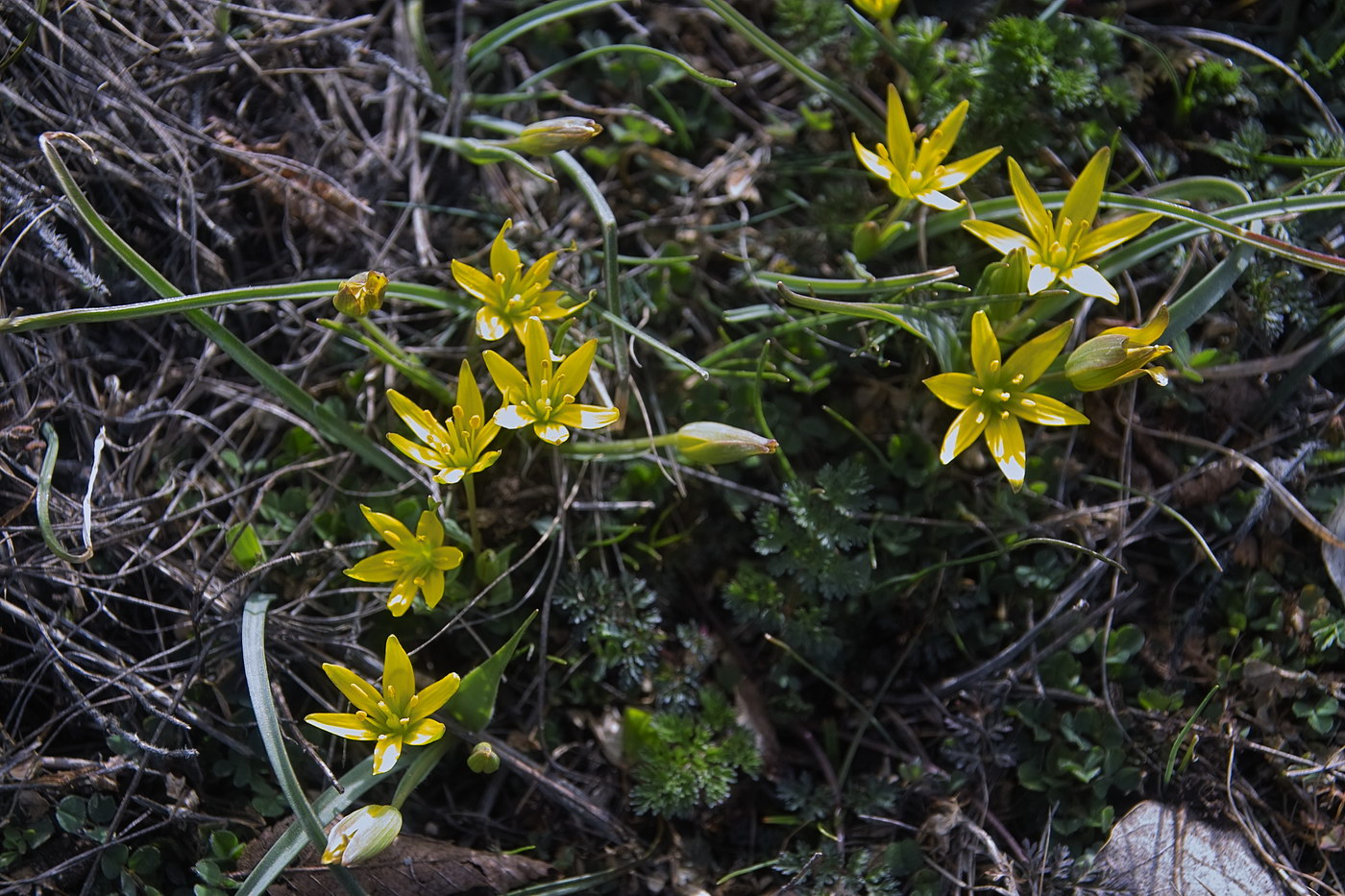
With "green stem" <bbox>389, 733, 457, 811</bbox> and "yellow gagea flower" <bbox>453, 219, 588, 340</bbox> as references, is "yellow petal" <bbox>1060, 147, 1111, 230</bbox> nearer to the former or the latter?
"yellow gagea flower" <bbox>453, 219, 588, 340</bbox>

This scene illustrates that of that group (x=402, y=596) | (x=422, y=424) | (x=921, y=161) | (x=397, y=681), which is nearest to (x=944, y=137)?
(x=921, y=161)

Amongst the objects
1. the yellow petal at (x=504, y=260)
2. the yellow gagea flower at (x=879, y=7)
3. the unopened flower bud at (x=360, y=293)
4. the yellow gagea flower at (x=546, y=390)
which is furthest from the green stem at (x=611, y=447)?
the yellow gagea flower at (x=879, y=7)

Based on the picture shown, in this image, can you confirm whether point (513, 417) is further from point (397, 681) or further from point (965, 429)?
point (965, 429)

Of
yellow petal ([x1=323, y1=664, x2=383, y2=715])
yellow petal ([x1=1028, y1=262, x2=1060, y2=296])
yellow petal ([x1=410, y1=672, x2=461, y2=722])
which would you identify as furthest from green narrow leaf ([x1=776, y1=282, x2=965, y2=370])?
yellow petal ([x1=323, y1=664, x2=383, y2=715])

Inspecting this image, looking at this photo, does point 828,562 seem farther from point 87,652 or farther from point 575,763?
point 87,652

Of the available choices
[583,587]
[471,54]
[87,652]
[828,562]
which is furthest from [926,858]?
[471,54]
